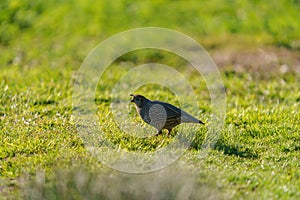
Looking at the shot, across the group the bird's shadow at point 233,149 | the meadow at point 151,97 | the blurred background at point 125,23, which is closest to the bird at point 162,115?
the meadow at point 151,97

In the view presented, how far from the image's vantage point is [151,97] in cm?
972

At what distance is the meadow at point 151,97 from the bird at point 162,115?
195mm

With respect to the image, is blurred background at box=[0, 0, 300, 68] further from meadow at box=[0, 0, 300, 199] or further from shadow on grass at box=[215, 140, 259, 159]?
shadow on grass at box=[215, 140, 259, 159]

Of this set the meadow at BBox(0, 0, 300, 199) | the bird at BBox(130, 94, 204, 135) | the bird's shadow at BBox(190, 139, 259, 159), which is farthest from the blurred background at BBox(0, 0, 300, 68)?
the bird's shadow at BBox(190, 139, 259, 159)

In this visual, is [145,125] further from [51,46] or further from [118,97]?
[51,46]

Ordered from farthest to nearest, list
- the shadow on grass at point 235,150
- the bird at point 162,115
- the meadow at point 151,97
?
the bird at point 162,115, the shadow on grass at point 235,150, the meadow at point 151,97

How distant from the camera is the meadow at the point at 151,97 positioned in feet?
20.2

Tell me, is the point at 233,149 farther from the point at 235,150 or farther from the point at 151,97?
the point at 151,97

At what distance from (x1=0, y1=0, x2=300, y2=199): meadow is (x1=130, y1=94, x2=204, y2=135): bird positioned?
0.64 feet

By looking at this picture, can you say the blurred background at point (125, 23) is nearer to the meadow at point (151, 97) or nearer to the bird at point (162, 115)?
the meadow at point (151, 97)

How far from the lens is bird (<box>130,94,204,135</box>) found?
733 cm

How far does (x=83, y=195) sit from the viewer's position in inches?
232

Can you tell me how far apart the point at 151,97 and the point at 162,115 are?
239 cm

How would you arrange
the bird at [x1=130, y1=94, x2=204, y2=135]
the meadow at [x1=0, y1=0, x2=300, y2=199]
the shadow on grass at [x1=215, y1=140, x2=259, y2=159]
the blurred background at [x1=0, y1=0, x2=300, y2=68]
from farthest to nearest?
the blurred background at [x1=0, y1=0, x2=300, y2=68] < the bird at [x1=130, y1=94, x2=204, y2=135] < the shadow on grass at [x1=215, y1=140, x2=259, y2=159] < the meadow at [x1=0, y1=0, x2=300, y2=199]
